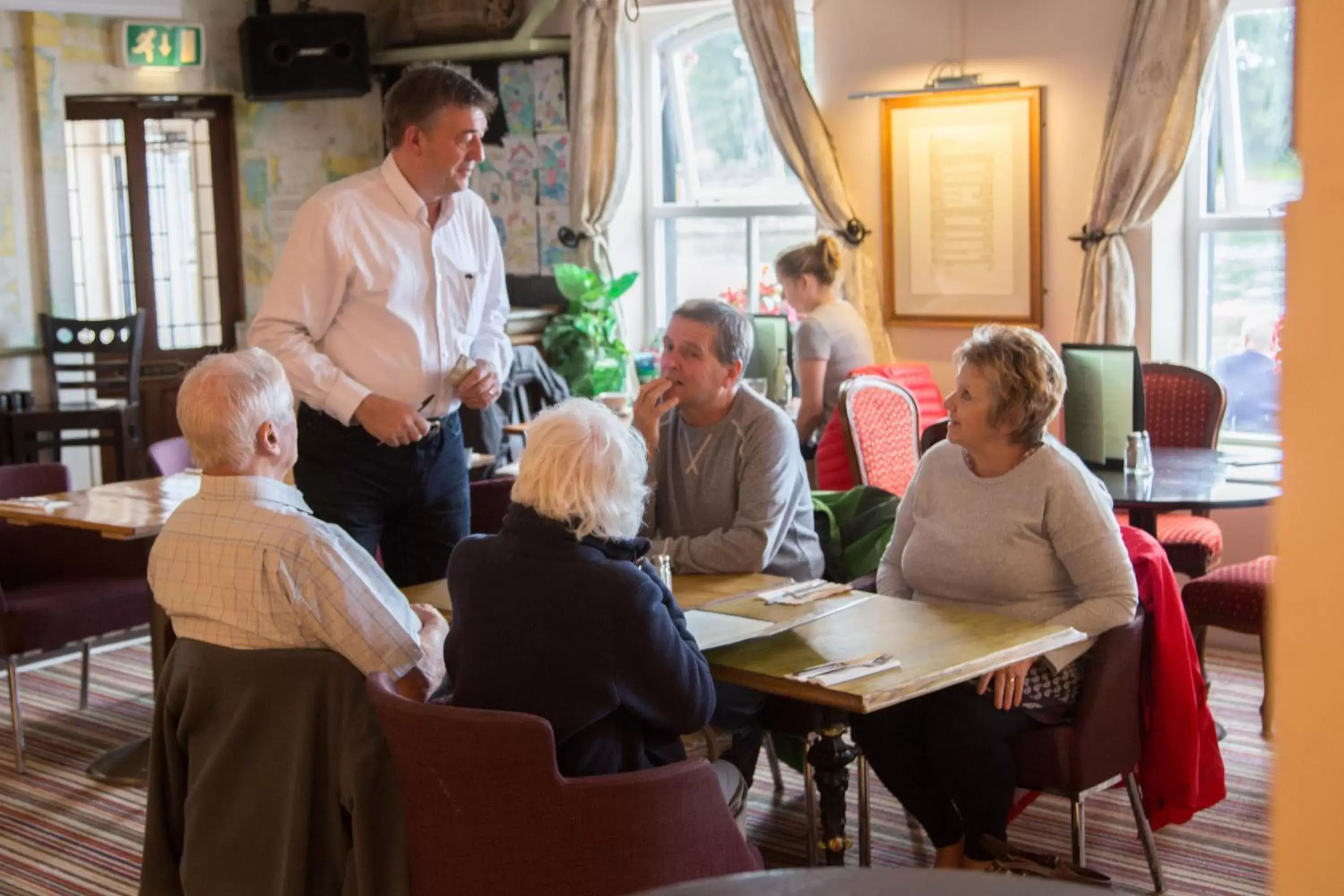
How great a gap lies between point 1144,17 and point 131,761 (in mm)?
4586

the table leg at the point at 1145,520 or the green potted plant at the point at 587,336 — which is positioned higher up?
the green potted plant at the point at 587,336

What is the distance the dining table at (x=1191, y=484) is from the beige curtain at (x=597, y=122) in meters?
Answer: 3.78

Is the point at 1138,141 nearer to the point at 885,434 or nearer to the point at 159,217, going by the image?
the point at 885,434

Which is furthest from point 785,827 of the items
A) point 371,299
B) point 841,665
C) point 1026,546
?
point 371,299

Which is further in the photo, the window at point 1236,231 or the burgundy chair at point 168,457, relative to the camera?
the window at point 1236,231

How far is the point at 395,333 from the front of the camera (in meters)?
3.60

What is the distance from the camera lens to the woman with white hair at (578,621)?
2.48 m

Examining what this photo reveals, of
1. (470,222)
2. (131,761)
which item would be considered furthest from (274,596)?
(131,761)

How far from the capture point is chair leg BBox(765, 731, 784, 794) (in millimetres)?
4227

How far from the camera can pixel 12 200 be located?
8.36 meters

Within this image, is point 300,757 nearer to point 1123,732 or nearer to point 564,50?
point 1123,732

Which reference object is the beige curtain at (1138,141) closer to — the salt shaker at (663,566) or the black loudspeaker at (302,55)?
the salt shaker at (663,566)

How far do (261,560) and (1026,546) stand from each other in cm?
157

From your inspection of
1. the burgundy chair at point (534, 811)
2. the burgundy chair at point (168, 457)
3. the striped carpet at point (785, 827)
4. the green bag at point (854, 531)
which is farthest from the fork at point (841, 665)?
the burgundy chair at point (168, 457)
